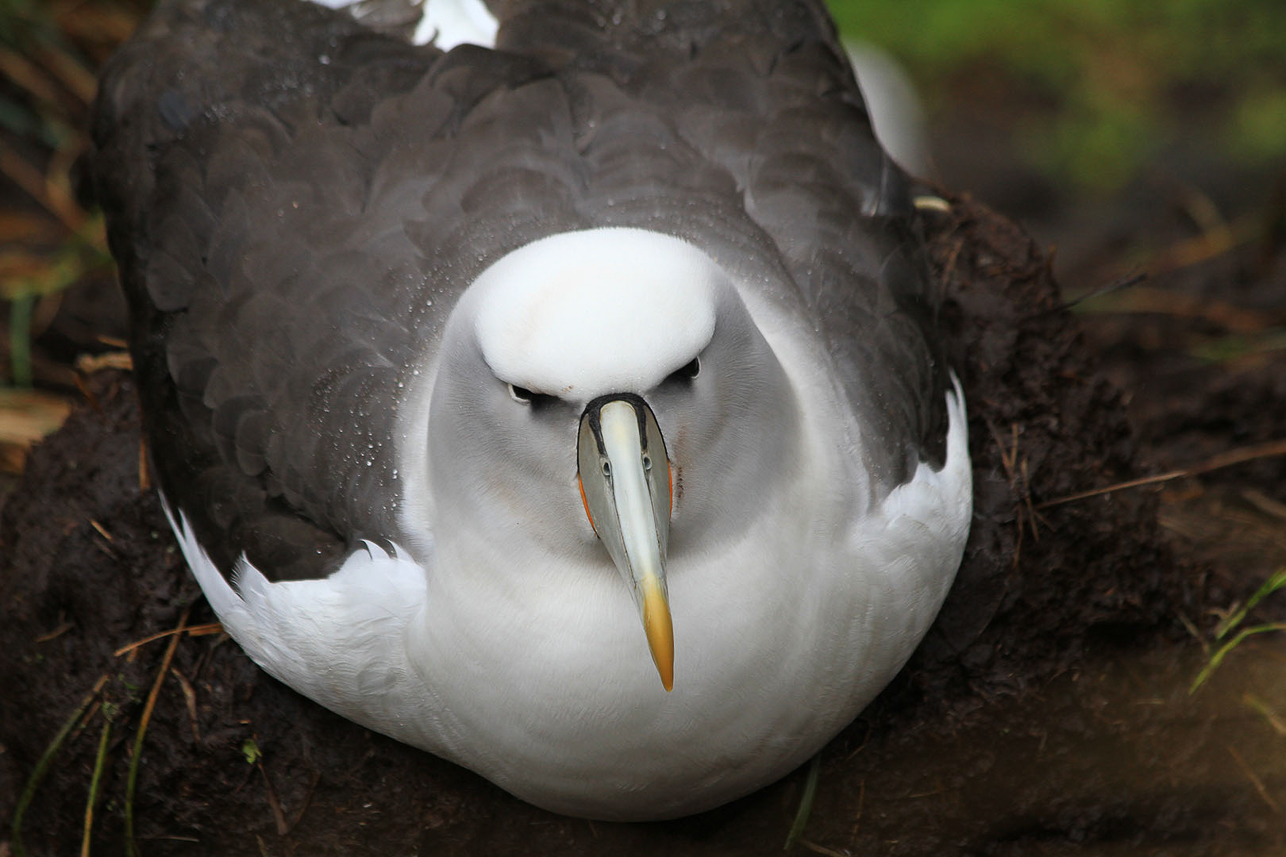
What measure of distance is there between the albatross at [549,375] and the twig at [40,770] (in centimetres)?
49

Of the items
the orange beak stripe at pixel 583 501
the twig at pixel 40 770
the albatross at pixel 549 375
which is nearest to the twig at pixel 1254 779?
the albatross at pixel 549 375

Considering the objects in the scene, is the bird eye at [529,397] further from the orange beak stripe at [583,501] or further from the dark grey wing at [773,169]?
the dark grey wing at [773,169]

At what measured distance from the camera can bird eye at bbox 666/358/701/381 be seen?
270 centimetres

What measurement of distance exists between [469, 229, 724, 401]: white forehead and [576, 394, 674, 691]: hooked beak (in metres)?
0.06

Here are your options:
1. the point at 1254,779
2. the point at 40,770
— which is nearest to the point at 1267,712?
the point at 1254,779

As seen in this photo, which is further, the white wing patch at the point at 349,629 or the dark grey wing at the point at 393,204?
the dark grey wing at the point at 393,204

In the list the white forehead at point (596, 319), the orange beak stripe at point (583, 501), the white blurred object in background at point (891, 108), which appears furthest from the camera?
the white blurred object in background at point (891, 108)

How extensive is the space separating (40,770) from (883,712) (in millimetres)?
2275

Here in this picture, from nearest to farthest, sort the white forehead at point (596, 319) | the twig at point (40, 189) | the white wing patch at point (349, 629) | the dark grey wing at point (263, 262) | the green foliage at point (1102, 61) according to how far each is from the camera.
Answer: the white forehead at point (596, 319), the white wing patch at point (349, 629), the dark grey wing at point (263, 262), the twig at point (40, 189), the green foliage at point (1102, 61)

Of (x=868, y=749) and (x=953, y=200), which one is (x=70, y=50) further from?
(x=868, y=749)

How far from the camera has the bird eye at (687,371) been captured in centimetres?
270

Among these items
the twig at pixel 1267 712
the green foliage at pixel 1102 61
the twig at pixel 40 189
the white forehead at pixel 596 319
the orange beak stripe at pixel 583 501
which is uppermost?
the white forehead at pixel 596 319

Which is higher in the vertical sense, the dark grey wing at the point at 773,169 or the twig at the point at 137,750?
the dark grey wing at the point at 773,169

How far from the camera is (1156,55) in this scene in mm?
8406
